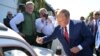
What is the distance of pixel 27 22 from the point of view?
9195mm

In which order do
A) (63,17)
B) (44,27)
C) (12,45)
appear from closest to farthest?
(12,45) → (63,17) → (44,27)

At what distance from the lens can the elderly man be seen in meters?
9.00

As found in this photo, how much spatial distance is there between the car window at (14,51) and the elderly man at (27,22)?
5789 mm

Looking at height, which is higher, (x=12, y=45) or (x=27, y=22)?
(x=27, y=22)

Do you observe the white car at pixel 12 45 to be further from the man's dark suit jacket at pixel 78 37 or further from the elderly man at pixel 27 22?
the elderly man at pixel 27 22

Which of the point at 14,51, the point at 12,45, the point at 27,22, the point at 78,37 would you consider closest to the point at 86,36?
the point at 78,37

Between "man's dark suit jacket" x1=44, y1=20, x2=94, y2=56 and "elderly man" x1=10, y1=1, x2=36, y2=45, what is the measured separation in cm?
296

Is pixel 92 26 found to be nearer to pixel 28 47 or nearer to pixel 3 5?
pixel 28 47

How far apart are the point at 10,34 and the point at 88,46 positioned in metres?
3.26

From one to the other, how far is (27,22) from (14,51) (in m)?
6.22

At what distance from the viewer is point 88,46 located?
19.8 feet

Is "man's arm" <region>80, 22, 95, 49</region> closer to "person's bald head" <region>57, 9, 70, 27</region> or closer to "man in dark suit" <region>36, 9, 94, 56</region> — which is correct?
"man in dark suit" <region>36, 9, 94, 56</region>

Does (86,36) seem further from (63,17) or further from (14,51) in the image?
(14,51)

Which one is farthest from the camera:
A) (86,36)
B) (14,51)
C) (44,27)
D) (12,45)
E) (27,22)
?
(44,27)
